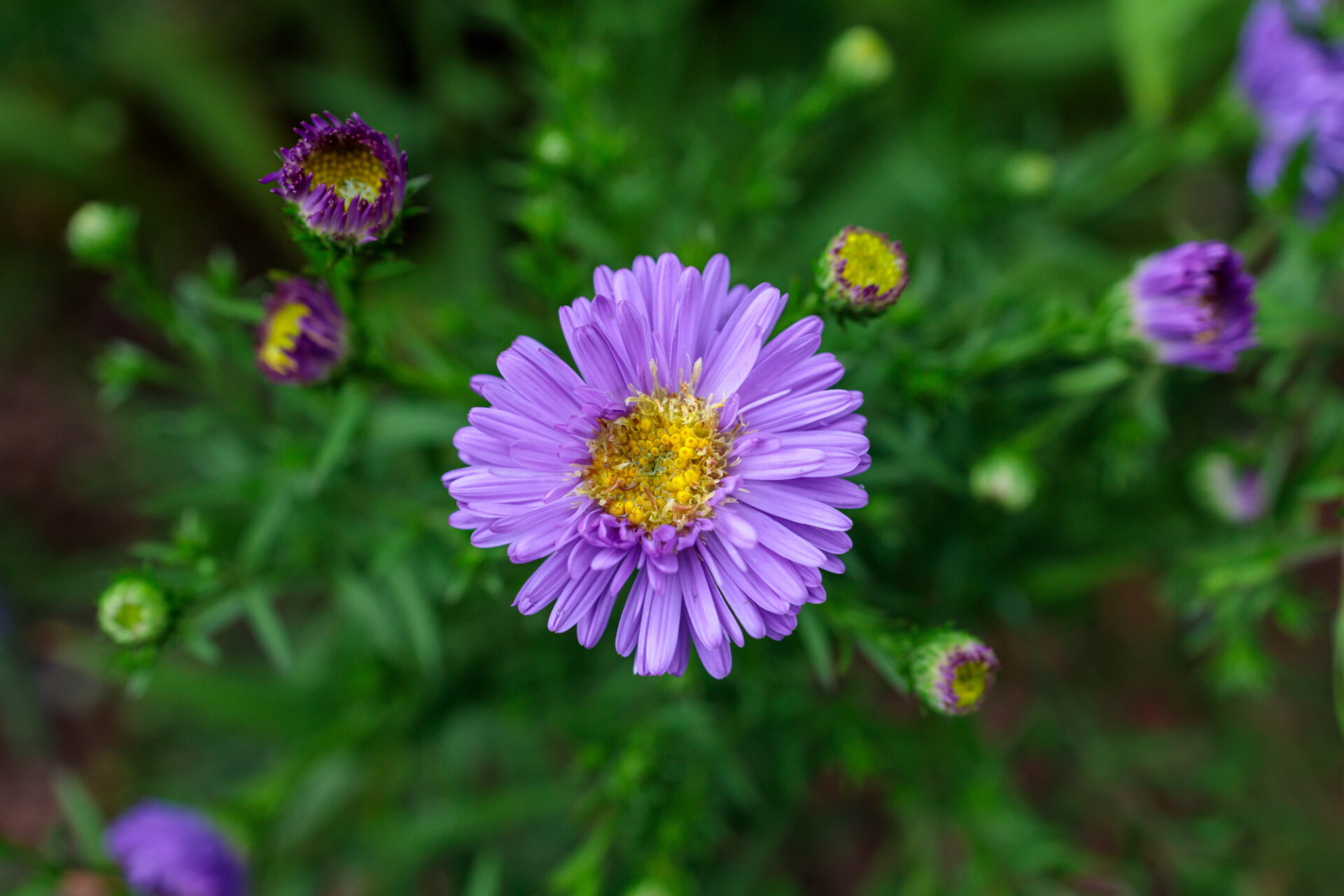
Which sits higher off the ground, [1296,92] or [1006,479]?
[1296,92]

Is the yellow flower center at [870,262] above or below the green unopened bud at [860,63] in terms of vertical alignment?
below

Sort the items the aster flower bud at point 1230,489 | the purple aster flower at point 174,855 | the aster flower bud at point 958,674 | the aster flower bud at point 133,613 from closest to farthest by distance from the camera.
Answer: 1. the aster flower bud at point 958,674
2. the aster flower bud at point 133,613
3. the purple aster flower at point 174,855
4. the aster flower bud at point 1230,489

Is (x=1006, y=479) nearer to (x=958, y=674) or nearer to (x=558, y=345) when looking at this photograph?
(x=958, y=674)

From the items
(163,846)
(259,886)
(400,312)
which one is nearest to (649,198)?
(400,312)

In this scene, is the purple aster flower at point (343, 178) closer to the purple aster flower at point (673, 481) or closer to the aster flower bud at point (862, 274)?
the purple aster flower at point (673, 481)

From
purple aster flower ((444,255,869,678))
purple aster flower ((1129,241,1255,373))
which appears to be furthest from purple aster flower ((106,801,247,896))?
purple aster flower ((1129,241,1255,373))

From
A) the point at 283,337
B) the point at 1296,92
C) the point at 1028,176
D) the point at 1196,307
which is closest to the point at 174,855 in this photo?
the point at 283,337

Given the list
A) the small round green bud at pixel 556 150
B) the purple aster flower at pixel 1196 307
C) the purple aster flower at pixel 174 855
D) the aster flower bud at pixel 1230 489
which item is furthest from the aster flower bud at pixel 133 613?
the aster flower bud at pixel 1230 489
